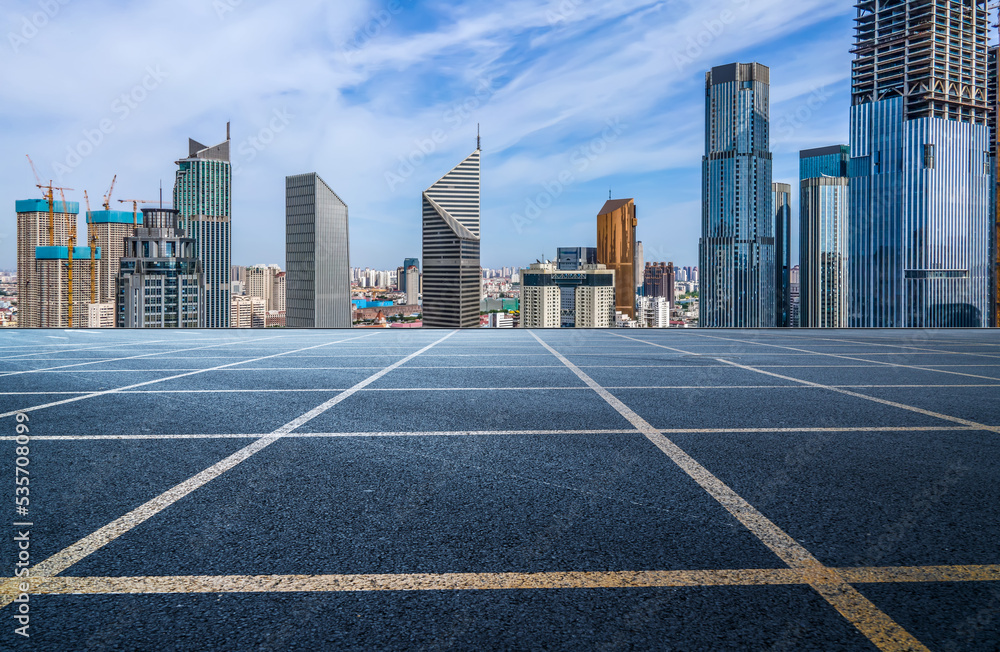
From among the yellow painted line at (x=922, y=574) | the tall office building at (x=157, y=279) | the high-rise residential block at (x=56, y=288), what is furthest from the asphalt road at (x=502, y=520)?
the high-rise residential block at (x=56, y=288)

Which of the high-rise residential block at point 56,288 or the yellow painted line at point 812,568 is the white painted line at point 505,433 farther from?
the high-rise residential block at point 56,288

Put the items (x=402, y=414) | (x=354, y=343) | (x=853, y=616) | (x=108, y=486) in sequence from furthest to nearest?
(x=354, y=343) → (x=402, y=414) → (x=108, y=486) → (x=853, y=616)

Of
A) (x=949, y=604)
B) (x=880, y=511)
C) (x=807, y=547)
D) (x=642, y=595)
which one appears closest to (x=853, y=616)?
(x=949, y=604)

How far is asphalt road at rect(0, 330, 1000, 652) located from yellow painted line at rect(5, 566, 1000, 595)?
0.01m

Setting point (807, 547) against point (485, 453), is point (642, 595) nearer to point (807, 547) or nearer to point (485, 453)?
point (807, 547)

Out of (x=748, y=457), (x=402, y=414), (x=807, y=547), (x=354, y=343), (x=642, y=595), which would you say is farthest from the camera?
(x=354, y=343)

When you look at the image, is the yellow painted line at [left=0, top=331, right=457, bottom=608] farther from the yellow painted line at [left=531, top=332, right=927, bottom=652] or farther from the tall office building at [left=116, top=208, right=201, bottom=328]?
the tall office building at [left=116, top=208, right=201, bottom=328]

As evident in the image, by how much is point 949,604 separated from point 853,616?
45 cm

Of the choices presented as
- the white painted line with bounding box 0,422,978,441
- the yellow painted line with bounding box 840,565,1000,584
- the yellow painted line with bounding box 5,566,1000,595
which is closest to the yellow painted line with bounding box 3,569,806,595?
the yellow painted line with bounding box 5,566,1000,595

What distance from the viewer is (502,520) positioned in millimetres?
3332

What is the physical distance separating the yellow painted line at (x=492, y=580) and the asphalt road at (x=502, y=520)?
0.04 feet

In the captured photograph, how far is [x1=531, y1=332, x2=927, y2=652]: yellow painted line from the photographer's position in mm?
2250

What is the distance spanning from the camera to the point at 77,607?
2.46m

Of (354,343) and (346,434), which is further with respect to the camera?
(354,343)
